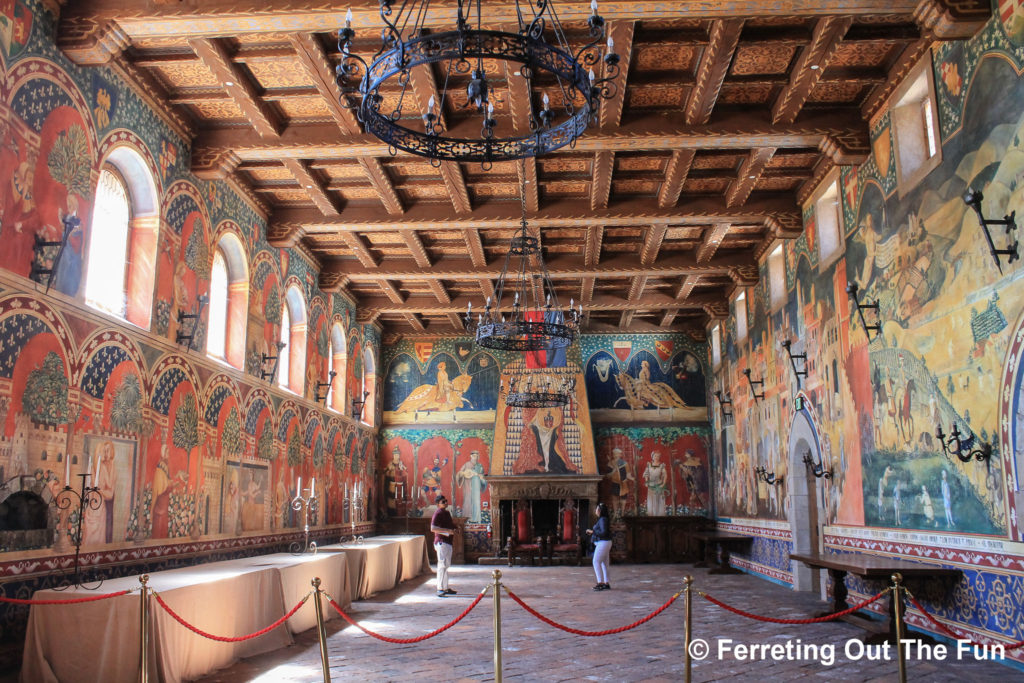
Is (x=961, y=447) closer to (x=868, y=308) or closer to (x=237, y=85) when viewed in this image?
(x=868, y=308)

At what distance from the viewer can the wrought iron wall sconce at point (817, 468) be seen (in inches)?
438

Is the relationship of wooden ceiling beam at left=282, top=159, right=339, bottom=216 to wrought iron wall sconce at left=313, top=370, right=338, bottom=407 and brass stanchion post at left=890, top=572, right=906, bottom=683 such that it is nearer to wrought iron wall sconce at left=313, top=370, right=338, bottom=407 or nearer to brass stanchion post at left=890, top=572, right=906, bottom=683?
Answer: wrought iron wall sconce at left=313, top=370, right=338, bottom=407

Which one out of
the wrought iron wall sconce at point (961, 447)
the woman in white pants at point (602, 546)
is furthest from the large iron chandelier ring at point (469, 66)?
the woman in white pants at point (602, 546)

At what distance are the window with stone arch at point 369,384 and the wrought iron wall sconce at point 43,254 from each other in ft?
39.3

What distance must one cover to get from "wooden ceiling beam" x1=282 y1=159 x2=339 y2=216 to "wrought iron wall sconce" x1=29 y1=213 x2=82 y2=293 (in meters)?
4.19

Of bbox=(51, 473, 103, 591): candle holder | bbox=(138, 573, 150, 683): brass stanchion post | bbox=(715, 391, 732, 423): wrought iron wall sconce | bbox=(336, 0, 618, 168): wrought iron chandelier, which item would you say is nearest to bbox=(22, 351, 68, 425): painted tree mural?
bbox=(51, 473, 103, 591): candle holder

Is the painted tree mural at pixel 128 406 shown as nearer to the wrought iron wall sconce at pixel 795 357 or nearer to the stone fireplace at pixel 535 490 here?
the wrought iron wall sconce at pixel 795 357

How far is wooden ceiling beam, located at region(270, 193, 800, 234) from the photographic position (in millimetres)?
12680

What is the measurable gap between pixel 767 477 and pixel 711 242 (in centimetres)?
443

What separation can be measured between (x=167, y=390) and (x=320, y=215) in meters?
4.80

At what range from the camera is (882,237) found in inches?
363

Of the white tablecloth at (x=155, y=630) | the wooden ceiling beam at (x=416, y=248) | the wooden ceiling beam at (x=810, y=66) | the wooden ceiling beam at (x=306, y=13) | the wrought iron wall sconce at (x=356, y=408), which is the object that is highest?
the wooden ceiling beam at (x=810, y=66)

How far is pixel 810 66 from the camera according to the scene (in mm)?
8695

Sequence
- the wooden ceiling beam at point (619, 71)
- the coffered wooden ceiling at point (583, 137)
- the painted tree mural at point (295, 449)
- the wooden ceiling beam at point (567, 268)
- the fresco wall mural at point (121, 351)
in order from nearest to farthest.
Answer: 1. the fresco wall mural at point (121, 351)
2. the coffered wooden ceiling at point (583, 137)
3. the wooden ceiling beam at point (619, 71)
4. the painted tree mural at point (295, 449)
5. the wooden ceiling beam at point (567, 268)
